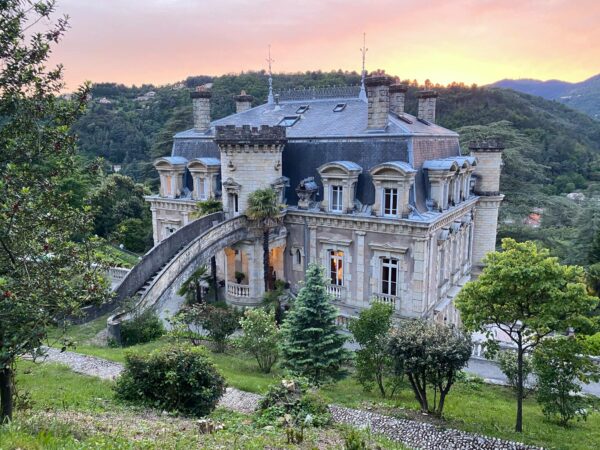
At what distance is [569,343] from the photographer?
12.7 meters

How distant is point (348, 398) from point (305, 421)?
14.9 feet

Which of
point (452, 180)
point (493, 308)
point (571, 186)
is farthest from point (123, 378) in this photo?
point (571, 186)

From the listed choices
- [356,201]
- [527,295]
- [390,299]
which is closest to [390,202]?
[356,201]

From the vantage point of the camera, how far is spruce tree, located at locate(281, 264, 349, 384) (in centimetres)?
1662

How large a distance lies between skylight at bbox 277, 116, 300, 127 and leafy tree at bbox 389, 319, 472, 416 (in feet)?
60.0

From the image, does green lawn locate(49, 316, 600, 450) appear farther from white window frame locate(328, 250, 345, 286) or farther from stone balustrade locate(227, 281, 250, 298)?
white window frame locate(328, 250, 345, 286)

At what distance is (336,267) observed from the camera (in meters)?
25.2

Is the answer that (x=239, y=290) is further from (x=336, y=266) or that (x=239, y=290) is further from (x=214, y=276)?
(x=336, y=266)

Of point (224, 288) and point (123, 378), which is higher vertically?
point (123, 378)

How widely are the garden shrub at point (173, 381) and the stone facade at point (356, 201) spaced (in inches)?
416

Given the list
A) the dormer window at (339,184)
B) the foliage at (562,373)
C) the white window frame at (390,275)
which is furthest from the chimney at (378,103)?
the foliage at (562,373)

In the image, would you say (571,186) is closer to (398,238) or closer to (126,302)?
(398,238)

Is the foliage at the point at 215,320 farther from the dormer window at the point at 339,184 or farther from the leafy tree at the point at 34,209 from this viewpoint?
the leafy tree at the point at 34,209

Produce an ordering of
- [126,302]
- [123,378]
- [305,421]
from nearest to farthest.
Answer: [305,421]
[123,378]
[126,302]
